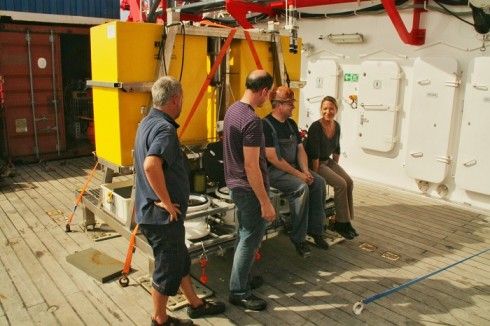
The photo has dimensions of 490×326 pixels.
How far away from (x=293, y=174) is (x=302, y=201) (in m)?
0.31

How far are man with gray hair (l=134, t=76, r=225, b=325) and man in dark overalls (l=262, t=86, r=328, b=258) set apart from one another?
54.4 inches

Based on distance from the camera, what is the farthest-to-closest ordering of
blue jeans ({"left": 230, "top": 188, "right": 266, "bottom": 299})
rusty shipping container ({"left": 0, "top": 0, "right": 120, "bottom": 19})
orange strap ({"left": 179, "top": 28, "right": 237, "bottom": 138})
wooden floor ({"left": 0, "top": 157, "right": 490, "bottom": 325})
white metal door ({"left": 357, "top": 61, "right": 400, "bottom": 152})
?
rusty shipping container ({"left": 0, "top": 0, "right": 120, "bottom": 19}) → white metal door ({"left": 357, "top": 61, "right": 400, "bottom": 152}) → orange strap ({"left": 179, "top": 28, "right": 237, "bottom": 138}) → wooden floor ({"left": 0, "top": 157, "right": 490, "bottom": 325}) → blue jeans ({"left": 230, "top": 188, "right": 266, "bottom": 299})

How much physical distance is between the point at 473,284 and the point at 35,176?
722 centimetres

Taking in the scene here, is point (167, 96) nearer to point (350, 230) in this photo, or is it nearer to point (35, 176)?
point (350, 230)

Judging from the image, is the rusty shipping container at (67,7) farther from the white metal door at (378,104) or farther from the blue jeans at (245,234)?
the blue jeans at (245,234)

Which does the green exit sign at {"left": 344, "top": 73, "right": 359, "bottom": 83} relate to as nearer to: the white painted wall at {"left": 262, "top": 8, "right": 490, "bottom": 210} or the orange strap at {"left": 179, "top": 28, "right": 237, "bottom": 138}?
the white painted wall at {"left": 262, "top": 8, "right": 490, "bottom": 210}

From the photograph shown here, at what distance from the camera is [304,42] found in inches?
348

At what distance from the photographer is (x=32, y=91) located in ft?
29.5

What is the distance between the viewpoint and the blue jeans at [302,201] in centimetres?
429

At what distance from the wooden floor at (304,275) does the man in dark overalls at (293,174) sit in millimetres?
444

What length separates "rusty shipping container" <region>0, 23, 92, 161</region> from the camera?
28.4 ft

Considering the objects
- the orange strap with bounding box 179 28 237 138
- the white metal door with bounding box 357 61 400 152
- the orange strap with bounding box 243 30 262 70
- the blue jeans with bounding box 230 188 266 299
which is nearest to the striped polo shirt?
the blue jeans with bounding box 230 188 266 299

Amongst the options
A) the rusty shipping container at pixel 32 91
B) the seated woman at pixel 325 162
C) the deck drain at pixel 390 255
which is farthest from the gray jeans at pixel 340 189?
the rusty shipping container at pixel 32 91

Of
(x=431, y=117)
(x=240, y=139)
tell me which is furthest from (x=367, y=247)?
(x=431, y=117)
